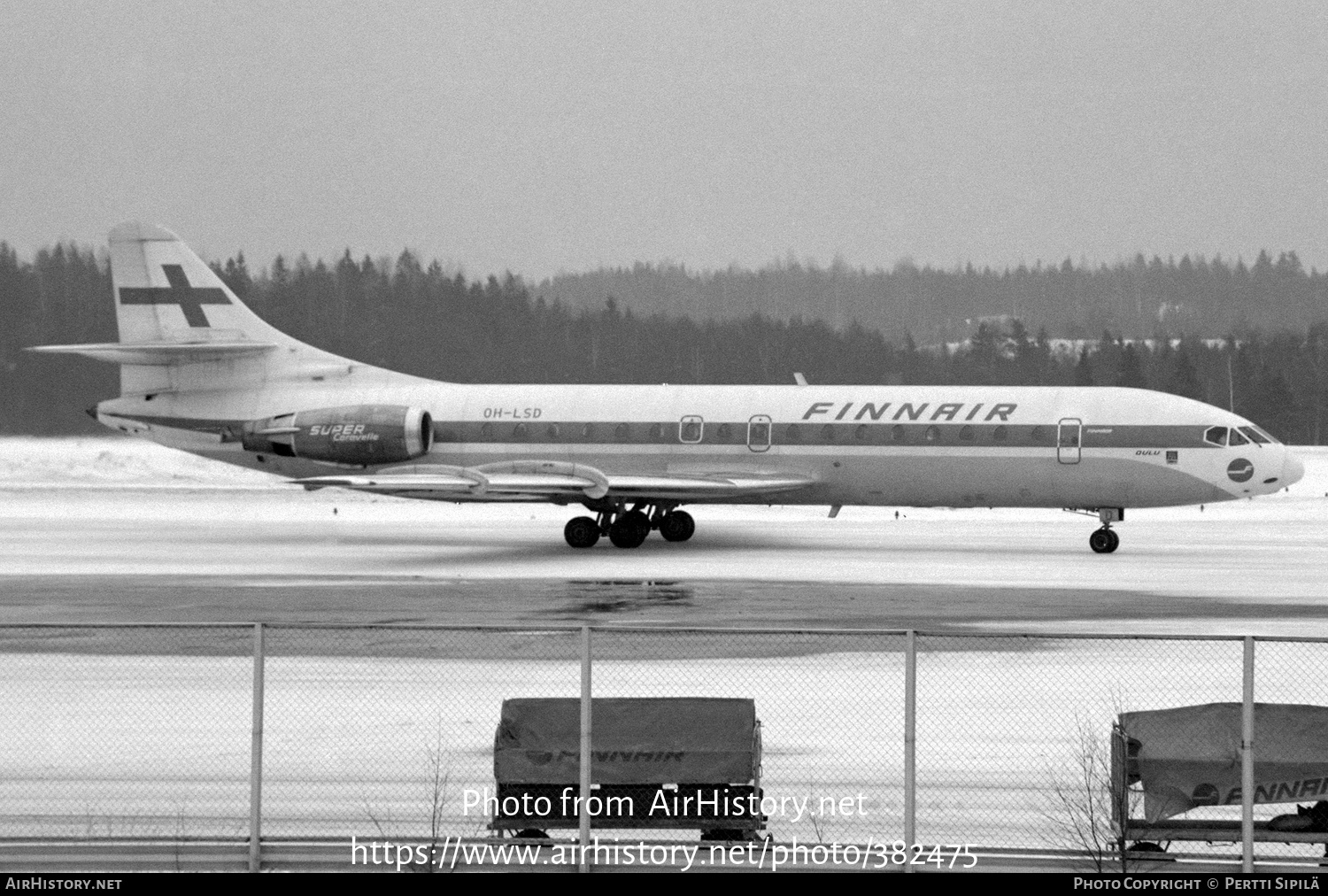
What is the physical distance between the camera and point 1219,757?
9516 mm

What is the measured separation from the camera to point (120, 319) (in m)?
34.3

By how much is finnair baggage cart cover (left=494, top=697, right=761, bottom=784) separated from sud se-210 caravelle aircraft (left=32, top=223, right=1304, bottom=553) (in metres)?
18.1

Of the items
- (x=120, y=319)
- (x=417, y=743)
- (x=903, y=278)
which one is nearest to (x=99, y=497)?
(x=120, y=319)

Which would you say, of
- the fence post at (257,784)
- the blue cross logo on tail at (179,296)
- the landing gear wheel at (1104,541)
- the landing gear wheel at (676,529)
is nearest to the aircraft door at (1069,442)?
the landing gear wheel at (1104,541)

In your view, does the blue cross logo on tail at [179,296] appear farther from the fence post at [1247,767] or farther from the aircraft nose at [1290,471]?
the fence post at [1247,767]

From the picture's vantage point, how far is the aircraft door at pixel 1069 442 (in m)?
30.1

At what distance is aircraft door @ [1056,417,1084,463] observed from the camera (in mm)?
30125

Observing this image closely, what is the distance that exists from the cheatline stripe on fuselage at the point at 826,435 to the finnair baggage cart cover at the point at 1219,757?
20.9 m

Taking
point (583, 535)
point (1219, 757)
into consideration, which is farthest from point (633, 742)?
point (583, 535)

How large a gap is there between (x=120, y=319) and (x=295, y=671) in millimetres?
21787

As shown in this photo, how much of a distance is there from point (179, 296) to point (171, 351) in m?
1.23

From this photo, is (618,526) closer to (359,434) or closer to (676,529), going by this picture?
(676,529)

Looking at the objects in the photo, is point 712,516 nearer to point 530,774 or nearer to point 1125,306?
point 530,774

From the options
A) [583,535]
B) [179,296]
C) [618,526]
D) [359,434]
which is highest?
[179,296]
